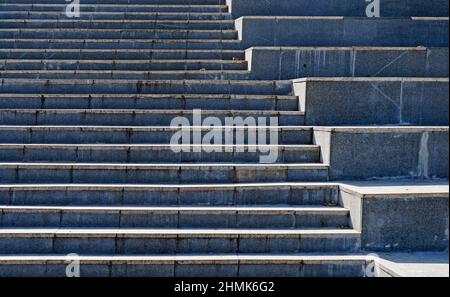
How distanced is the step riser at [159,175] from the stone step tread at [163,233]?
847 mm

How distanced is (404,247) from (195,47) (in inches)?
205

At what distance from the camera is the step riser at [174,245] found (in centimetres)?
533

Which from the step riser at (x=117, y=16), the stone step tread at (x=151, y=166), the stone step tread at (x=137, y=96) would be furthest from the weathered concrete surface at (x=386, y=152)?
the step riser at (x=117, y=16)

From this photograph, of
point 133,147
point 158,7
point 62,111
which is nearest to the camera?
point 133,147

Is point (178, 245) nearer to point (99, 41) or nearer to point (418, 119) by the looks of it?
point (418, 119)

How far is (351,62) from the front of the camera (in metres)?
8.15

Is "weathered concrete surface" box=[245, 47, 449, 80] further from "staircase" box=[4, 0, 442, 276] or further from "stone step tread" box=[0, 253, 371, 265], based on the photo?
"stone step tread" box=[0, 253, 371, 265]

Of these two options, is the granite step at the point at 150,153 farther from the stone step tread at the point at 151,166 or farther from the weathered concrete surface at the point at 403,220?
the weathered concrete surface at the point at 403,220

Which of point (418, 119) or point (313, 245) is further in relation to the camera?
point (418, 119)

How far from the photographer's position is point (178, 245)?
211 inches

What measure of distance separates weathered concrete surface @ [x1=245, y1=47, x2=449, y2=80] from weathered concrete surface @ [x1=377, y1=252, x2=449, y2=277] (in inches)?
144

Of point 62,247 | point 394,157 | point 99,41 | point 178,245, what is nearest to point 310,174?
point 394,157

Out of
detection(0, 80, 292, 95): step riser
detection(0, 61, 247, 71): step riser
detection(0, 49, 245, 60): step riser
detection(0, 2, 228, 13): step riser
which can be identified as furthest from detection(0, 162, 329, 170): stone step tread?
detection(0, 2, 228, 13): step riser
